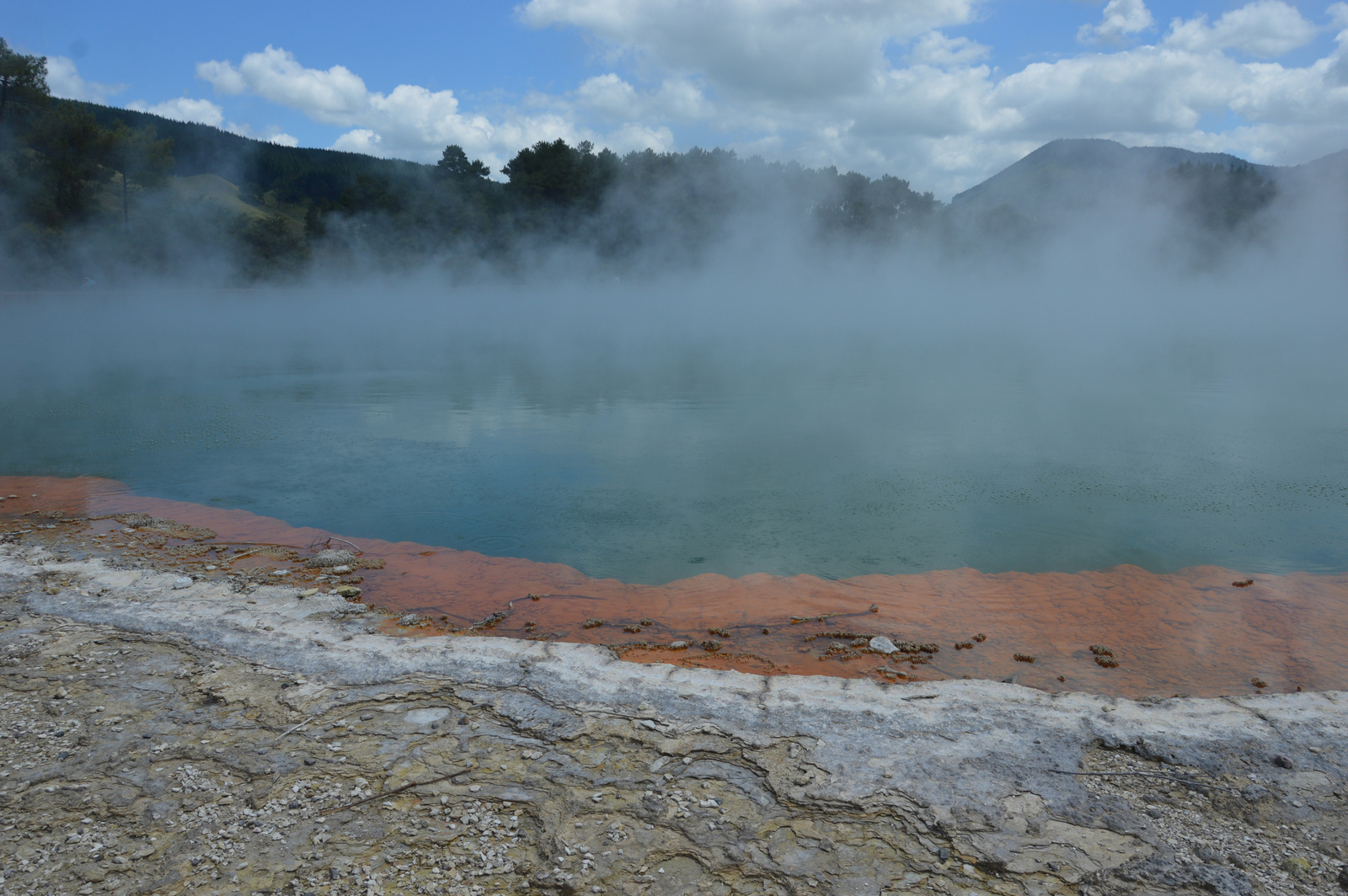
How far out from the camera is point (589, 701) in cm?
231

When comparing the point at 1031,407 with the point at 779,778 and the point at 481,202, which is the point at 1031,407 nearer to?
the point at 779,778

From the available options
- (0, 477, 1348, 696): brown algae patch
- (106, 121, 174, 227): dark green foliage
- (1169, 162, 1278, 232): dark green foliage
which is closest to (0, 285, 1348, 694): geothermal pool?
(0, 477, 1348, 696): brown algae patch

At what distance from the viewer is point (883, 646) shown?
308cm

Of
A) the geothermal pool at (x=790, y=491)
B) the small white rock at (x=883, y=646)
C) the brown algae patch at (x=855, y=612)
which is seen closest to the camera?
the brown algae patch at (x=855, y=612)

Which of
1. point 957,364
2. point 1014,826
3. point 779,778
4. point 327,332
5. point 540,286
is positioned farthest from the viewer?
point 540,286

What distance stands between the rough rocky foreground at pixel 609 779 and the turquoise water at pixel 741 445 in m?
1.62

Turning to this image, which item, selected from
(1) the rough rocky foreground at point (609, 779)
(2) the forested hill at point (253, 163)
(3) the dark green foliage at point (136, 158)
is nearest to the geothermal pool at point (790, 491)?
(1) the rough rocky foreground at point (609, 779)

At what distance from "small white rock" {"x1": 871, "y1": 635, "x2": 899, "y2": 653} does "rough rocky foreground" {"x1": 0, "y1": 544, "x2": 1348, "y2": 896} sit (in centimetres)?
50

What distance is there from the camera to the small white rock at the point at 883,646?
120 inches

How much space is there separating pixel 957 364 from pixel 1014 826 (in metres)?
9.89

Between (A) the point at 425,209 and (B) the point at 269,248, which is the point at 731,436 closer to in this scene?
(B) the point at 269,248

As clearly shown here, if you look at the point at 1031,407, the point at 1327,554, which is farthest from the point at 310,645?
the point at 1031,407

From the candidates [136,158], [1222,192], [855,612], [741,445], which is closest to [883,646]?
[855,612]

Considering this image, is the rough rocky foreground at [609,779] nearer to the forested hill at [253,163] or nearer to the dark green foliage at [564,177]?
the dark green foliage at [564,177]
